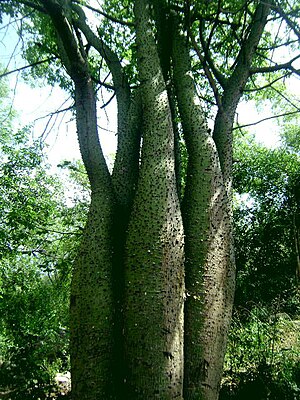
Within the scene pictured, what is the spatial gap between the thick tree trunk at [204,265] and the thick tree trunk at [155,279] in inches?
7.1

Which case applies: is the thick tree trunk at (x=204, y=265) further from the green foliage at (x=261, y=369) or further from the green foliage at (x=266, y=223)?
the green foliage at (x=266, y=223)

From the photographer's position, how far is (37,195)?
737 centimetres

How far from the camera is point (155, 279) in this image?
7.12ft

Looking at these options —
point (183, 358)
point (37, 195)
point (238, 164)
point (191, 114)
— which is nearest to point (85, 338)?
point (183, 358)

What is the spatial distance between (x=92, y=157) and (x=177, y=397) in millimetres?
1792

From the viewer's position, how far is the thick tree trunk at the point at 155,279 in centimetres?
201

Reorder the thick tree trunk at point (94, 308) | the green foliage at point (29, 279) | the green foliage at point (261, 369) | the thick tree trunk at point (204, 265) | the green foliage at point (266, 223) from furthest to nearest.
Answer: the green foliage at point (266, 223) < the green foliage at point (29, 279) < the green foliage at point (261, 369) < the thick tree trunk at point (204, 265) < the thick tree trunk at point (94, 308)

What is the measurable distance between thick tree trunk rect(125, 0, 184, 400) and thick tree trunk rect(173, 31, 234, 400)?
179 millimetres

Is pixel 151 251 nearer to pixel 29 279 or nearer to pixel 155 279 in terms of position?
pixel 155 279

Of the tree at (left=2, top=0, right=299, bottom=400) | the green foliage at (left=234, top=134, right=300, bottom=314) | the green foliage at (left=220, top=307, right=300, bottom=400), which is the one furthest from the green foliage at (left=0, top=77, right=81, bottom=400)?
the green foliage at (left=234, top=134, right=300, bottom=314)

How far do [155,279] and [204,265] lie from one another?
46 cm

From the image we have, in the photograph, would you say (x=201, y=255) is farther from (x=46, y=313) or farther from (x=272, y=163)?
(x=272, y=163)

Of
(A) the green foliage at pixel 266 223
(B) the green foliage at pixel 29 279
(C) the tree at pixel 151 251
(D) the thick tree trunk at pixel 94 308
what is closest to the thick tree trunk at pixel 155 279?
(C) the tree at pixel 151 251

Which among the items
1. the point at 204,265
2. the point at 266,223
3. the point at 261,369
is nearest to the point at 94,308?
the point at 204,265
